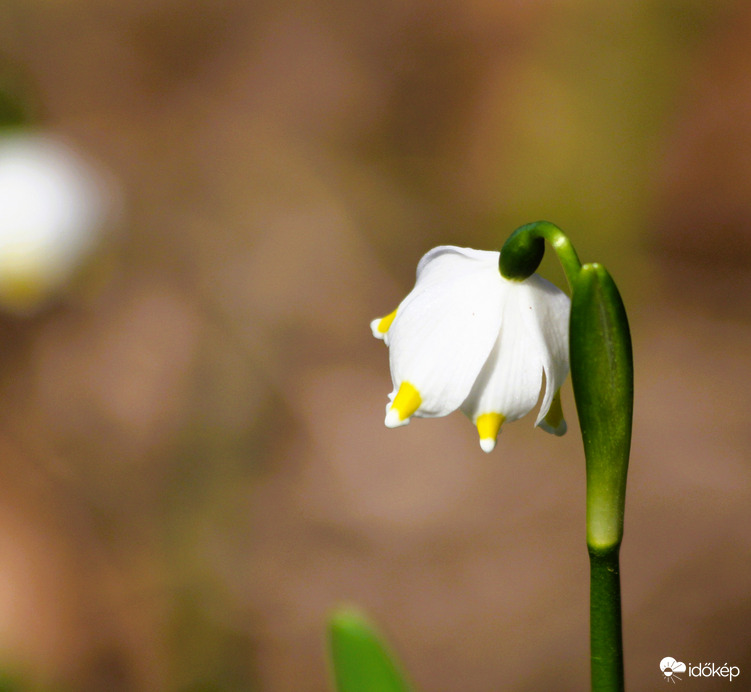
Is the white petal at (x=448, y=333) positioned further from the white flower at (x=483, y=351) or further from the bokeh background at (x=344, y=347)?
the bokeh background at (x=344, y=347)

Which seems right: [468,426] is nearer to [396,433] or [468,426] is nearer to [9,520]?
[396,433]

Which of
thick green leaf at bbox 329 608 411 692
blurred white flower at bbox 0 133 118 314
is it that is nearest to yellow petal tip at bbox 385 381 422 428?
thick green leaf at bbox 329 608 411 692

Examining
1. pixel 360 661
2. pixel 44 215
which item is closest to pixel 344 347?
pixel 44 215

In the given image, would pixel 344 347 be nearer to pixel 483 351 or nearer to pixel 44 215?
pixel 44 215

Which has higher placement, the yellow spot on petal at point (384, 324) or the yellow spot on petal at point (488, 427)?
the yellow spot on petal at point (384, 324)

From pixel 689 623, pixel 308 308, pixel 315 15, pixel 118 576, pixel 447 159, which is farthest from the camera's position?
pixel 315 15

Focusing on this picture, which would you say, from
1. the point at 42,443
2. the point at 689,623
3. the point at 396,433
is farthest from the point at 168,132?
the point at 689,623

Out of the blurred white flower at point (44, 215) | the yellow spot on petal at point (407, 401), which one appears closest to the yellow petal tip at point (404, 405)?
the yellow spot on petal at point (407, 401)
